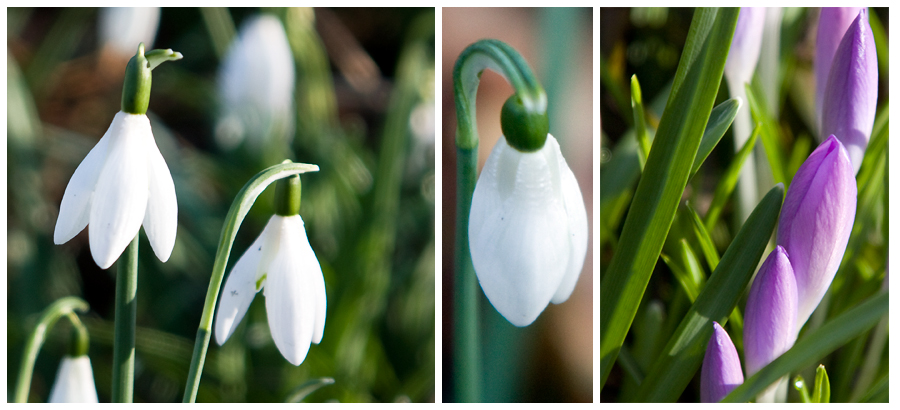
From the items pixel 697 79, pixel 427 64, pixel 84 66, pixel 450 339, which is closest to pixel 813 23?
pixel 697 79

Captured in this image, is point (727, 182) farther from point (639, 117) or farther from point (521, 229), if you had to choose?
point (521, 229)

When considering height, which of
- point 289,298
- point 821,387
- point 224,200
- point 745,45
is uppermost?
point 745,45

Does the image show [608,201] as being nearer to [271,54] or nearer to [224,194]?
[271,54]

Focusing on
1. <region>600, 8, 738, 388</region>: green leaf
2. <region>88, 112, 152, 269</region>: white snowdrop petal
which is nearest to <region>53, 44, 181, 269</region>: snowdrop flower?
<region>88, 112, 152, 269</region>: white snowdrop petal

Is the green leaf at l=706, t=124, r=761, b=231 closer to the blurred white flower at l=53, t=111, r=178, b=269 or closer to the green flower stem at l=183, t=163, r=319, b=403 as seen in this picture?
the green flower stem at l=183, t=163, r=319, b=403

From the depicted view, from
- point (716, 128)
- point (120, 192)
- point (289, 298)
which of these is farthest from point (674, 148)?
point (120, 192)
